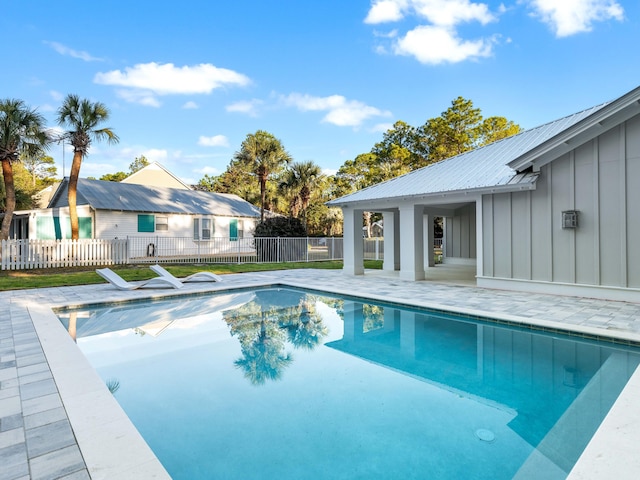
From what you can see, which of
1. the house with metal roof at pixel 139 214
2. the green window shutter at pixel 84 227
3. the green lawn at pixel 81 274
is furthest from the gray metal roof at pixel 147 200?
the green lawn at pixel 81 274

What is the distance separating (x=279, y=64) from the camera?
835 inches

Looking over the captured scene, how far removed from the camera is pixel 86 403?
3.36 m

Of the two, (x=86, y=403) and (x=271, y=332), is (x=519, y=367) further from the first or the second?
(x=86, y=403)

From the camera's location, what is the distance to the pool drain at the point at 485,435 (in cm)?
319

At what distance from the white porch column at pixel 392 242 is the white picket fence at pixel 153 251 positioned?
17.4 feet

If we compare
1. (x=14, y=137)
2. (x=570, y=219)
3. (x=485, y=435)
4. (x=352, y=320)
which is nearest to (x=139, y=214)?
(x=14, y=137)

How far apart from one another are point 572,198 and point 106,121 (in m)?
18.8

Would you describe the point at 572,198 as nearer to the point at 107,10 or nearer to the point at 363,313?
the point at 363,313

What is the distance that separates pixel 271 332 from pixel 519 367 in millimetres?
4150

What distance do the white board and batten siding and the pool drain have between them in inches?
275

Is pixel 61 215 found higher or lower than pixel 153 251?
higher

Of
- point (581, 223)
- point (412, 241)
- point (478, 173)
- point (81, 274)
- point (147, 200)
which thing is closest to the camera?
point (581, 223)

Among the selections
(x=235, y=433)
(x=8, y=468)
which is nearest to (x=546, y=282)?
(x=235, y=433)

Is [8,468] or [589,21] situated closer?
[8,468]
